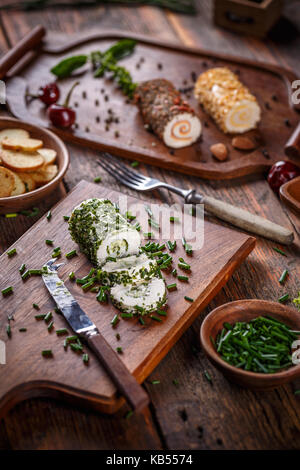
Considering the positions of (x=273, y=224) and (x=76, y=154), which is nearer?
(x=273, y=224)

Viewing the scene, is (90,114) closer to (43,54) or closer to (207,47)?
(43,54)

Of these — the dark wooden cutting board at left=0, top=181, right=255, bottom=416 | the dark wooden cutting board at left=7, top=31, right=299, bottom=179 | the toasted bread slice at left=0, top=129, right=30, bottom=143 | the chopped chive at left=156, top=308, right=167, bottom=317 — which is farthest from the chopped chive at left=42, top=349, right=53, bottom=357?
the dark wooden cutting board at left=7, top=31, right=299, bottom=179

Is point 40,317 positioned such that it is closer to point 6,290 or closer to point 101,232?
point 6,290

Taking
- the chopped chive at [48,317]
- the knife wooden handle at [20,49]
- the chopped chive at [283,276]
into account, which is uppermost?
the knife wooden handle at [20,49]

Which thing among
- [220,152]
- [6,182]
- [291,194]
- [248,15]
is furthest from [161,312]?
[248,15]

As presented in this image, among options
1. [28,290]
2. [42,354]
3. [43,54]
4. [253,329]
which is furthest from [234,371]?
Answer: [43,54]

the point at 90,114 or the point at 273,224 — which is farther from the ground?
the point at 90,114

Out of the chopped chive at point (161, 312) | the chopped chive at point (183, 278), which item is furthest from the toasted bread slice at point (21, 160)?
the chopped chive at point (161, 312)

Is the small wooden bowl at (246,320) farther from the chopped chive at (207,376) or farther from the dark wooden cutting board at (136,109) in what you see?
the dark wooden cutting board at (136,109)
